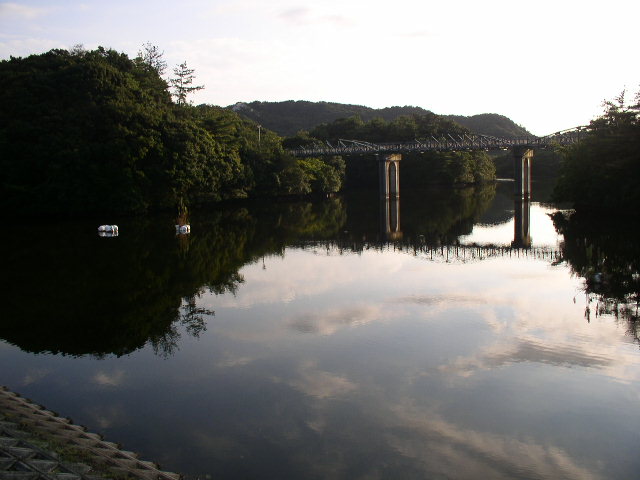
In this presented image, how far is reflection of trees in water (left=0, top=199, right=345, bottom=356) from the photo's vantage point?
20547 mm

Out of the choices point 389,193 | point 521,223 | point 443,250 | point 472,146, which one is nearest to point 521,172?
point 472,146

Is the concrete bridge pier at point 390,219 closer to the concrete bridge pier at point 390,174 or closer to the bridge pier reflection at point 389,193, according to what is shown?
the bridge pier reflection at point 389,193

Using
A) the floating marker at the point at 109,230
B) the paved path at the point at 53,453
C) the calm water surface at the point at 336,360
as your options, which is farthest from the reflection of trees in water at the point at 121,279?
the paved path at the point at 53,453

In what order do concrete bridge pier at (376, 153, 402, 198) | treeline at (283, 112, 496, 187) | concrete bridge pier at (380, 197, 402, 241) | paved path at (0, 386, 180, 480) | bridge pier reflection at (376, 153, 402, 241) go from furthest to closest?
treeline at (283, 112, 496, 187) → concrete bridge pier at (376, 153, 402, 198) → bridge pier reflection at (376, 153, 402, 241) → concrete bridge pier at (380, 197, 402, 241) → paved path at (0, 386, 180, 480)

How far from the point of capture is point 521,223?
182 feet

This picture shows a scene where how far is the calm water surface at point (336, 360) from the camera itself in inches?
484

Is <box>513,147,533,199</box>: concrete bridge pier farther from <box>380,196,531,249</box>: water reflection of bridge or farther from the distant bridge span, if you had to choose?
<box>380,196,531,249</box>: water reflection of bridge

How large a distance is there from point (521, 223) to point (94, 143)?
1556 inches

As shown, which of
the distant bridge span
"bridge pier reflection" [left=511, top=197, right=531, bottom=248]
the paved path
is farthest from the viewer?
the distant bridge span

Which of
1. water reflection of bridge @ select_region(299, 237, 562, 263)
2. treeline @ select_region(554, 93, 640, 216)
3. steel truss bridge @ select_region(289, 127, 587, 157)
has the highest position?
steel truss bridge @ select_region(289, 127, 587, 157)

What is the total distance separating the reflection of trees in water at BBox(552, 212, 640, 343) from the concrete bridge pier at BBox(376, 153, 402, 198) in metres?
43.4

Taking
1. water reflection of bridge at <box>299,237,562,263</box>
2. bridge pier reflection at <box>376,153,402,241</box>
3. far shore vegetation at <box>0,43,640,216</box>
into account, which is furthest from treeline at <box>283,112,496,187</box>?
water reflection of bridge at <box>299,237,562,263</box>

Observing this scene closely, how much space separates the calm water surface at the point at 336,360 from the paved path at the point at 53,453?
84cm

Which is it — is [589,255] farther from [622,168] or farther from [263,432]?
[263,432]
